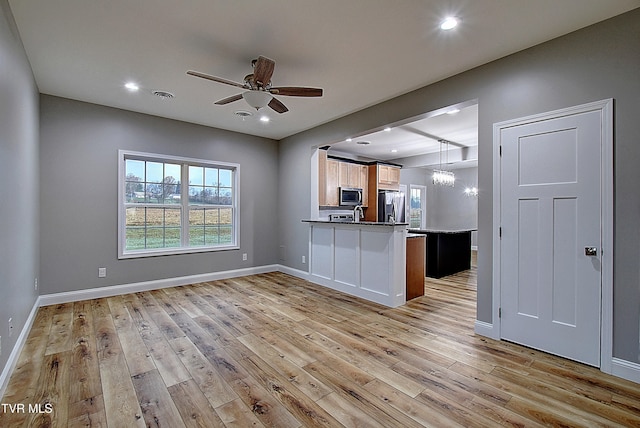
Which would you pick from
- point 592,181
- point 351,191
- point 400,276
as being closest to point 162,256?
point 400,276

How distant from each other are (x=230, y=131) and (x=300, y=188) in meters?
1.65

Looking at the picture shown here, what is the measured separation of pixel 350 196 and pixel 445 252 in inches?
95.3

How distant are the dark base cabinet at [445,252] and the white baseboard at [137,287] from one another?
3.20 meters

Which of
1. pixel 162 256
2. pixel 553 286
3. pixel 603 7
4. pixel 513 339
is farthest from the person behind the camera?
pixel 162 256

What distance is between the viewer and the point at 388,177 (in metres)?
7.90

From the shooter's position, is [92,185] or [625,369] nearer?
[625,369]

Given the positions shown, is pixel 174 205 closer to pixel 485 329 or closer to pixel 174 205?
pixel 174 205

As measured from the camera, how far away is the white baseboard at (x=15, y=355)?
2045 mm

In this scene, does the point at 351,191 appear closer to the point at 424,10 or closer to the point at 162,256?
the point at 162,256

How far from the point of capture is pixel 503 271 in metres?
2.89

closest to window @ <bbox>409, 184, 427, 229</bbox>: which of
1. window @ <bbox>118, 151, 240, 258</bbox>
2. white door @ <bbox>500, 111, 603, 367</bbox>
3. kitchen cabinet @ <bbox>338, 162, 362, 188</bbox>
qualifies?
kitchen cabinet @ <bbox>338, 162, 362, 188</bbox>

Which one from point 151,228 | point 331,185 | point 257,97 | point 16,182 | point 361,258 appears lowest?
point 361,258

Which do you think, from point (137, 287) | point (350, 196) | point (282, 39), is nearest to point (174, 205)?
point (137, 287)

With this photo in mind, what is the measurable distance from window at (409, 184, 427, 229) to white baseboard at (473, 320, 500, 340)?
672 centimetres
